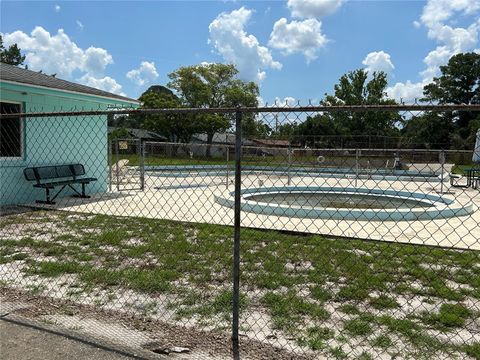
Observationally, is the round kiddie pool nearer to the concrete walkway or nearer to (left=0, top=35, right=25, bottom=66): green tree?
the concrete walkway

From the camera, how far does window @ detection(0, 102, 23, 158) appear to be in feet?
33.4

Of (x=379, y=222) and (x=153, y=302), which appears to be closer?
(x=153, y=302)

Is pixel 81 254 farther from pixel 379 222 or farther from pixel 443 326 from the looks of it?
pixel 379 222

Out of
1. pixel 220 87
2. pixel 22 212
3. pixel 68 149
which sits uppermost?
pixel 220 87

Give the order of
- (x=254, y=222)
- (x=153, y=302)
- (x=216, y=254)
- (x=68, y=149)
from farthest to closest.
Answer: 1. (x=68, y=149)
2. (x=254, y=222)
3. (x=216, y=254)
4. (x=153, y=302)

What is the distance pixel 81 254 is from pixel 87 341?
2.72 m

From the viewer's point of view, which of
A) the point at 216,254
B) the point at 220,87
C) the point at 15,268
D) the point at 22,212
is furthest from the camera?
the point at 220,87

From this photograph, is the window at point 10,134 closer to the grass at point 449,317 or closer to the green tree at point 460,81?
the grass at point 449,317

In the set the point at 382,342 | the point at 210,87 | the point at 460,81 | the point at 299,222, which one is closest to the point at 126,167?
the point at 299,222

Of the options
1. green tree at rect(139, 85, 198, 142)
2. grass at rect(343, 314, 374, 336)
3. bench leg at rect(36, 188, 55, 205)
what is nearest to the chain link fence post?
grass at rect(343, 314, 374, 336)

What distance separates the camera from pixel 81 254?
5.59 metres

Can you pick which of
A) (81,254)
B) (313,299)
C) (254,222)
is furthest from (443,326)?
(254,222)

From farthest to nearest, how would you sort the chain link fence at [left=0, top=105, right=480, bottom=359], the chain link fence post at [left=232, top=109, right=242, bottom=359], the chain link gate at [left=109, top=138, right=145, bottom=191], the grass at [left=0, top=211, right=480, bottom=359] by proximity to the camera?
the chain link gate at [left=109, top=138, right=145, bottom=191], the grass at [left=0, top=211, right=480, bottom=359], the chain link fence at [left=0, top=105, right=480, bottom=359], the chain link fence post at [left=232, top=109, right=242, bottom=359]

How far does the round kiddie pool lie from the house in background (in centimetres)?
412
